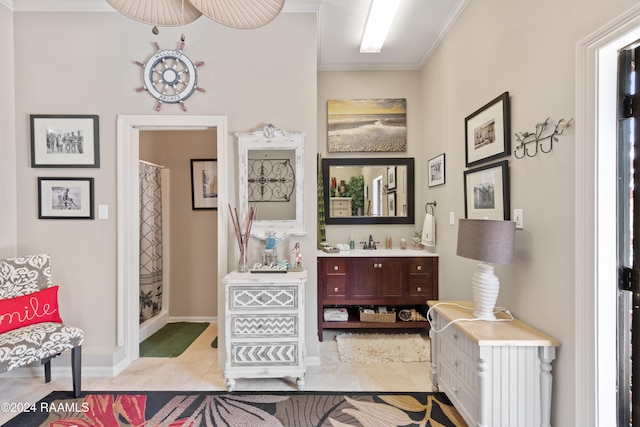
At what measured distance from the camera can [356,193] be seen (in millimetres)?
3445

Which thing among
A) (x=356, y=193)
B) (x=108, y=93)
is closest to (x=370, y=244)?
(x=356, y=193)

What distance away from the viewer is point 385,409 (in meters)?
1.95

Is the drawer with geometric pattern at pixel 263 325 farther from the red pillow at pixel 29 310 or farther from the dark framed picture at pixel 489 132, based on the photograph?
the dark framed picture at pixel 489 132

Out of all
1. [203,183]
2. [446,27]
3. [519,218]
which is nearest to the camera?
[519,218]

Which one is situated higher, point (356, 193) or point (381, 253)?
point (356, 193)

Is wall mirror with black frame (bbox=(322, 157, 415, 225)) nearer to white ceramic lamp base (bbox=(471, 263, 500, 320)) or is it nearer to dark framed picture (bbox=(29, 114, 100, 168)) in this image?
white ceramic lamp base (bbox=(471, 263, 500, 320))

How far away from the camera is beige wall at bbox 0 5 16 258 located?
2.40 m

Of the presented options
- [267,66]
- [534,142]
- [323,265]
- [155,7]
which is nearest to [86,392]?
[323,265]

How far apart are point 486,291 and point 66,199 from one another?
3353 millimetres

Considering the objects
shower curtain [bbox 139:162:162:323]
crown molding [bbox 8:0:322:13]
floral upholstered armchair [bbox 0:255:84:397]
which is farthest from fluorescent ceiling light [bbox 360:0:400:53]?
floral upholstered armchair [bbox 0:255:84:397]

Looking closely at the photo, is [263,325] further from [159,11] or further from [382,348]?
[159,11]

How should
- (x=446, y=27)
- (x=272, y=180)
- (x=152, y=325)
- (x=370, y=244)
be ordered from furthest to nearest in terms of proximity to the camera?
(x=370, y=244) → (x=152, y=325) → (x=446, y=27) → (x=272, y=180)

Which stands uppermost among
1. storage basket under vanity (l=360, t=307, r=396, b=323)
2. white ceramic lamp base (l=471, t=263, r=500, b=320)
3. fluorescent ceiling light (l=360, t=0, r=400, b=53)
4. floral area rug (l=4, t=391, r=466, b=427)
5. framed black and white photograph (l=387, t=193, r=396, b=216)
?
fluorescent ceiling light (l=360, t=0, r=400, b=53)

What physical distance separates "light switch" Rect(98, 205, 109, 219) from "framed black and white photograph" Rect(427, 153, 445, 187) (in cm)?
312
